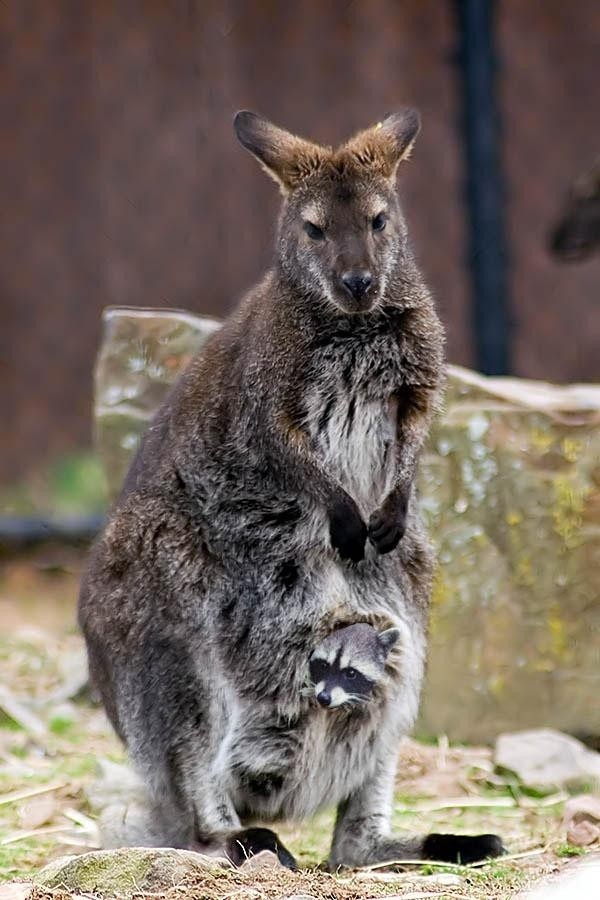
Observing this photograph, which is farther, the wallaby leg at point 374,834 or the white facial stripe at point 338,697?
the wallaby leg at point 374,834

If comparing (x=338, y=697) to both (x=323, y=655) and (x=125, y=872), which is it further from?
(x=125, y=872)

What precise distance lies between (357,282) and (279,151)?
58 centimetres

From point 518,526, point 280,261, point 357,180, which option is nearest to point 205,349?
point 280,261

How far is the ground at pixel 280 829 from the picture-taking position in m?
4.09

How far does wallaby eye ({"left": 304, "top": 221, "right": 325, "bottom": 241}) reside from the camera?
186 inches

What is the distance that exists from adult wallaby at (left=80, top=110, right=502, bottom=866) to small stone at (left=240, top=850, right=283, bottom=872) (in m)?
0.12

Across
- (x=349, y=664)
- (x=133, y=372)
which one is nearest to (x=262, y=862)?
(x=349, y=664)

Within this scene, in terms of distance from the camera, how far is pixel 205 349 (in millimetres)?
5141

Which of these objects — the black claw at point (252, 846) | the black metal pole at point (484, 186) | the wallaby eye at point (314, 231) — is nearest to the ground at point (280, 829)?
the black claw at point (252, 846)

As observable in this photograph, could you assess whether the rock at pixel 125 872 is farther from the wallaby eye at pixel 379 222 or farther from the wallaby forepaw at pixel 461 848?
the wallaby eye at pixel 379 222

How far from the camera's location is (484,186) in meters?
8.76

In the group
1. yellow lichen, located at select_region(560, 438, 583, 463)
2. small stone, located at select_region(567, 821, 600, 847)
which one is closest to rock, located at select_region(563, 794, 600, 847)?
small stone, located at select_region(567, 821, 600, 847)

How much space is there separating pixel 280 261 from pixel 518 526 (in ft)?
6.08

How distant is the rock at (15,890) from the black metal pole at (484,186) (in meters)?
5.22
